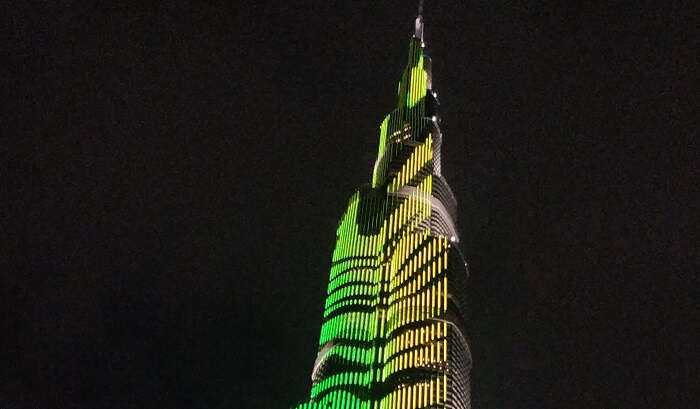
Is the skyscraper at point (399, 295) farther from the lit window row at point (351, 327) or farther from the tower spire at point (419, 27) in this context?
the tower spire at point (419, 27)

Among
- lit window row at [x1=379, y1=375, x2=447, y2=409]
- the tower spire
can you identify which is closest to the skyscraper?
lit window row at [x1=379, y1=375, x2=447, y2=409]

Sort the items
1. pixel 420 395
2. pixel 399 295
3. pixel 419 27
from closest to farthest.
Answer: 1. pixel 420 395
2. pixel 399 295
3. pixel 419 27

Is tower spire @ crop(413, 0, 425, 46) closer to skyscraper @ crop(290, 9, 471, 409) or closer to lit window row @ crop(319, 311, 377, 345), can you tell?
skyscraper @ crop(290, 9, 471, 409)

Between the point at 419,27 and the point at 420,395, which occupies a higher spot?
the point at 419,27

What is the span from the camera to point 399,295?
121 metres

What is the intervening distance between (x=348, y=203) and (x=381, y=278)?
1947cm

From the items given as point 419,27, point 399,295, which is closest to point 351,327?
point 399,295

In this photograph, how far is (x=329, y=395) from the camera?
371 feet

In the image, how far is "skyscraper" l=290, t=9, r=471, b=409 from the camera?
108562 mm

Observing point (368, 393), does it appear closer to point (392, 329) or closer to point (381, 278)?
point (392, 329)

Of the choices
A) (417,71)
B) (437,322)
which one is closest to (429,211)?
A: (437,322)

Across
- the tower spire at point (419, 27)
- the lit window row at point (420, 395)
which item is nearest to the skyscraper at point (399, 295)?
the lit window row at point (420, 395)

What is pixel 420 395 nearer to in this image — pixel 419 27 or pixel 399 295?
pixel 399 295

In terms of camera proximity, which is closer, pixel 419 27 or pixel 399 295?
pixel 399 295
